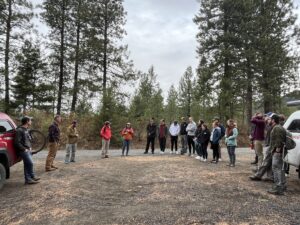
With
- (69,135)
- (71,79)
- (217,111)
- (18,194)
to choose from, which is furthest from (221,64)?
(18,194)

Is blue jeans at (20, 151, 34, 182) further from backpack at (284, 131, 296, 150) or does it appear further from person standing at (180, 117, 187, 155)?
person standing at (180, 117, 187, 155)

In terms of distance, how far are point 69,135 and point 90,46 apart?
53.0 feet

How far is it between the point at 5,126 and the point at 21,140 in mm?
700

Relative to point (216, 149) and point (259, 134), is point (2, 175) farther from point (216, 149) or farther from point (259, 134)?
point (216, 149)

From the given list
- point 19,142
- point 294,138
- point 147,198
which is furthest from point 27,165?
point 294,138

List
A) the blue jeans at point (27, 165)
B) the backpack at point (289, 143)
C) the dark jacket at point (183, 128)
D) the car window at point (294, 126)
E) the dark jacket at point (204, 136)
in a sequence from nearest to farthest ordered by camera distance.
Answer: the backpack at point (289, 143)
the blue jeans at point (27, 165)
the car window at point (294, 126)
the dark jacket at point (204, 136)
the dark jacket at point (183, 128)

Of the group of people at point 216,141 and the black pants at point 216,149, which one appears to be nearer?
the group of people at point 216,141

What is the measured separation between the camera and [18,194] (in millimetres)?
9055

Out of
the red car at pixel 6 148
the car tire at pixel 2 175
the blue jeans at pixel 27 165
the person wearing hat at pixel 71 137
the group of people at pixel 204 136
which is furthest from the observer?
the person wearing hat at pixel 71 137

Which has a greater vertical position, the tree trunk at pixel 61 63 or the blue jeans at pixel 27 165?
the tree trunk at pixel 61 63

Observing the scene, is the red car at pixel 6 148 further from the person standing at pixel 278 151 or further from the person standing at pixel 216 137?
the person standing at pixel 216 137

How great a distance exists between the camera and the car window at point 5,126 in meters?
9.98

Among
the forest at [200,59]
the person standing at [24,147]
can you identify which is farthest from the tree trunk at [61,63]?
the person standing at [24,147]

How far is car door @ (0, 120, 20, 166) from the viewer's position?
32.3 feet
